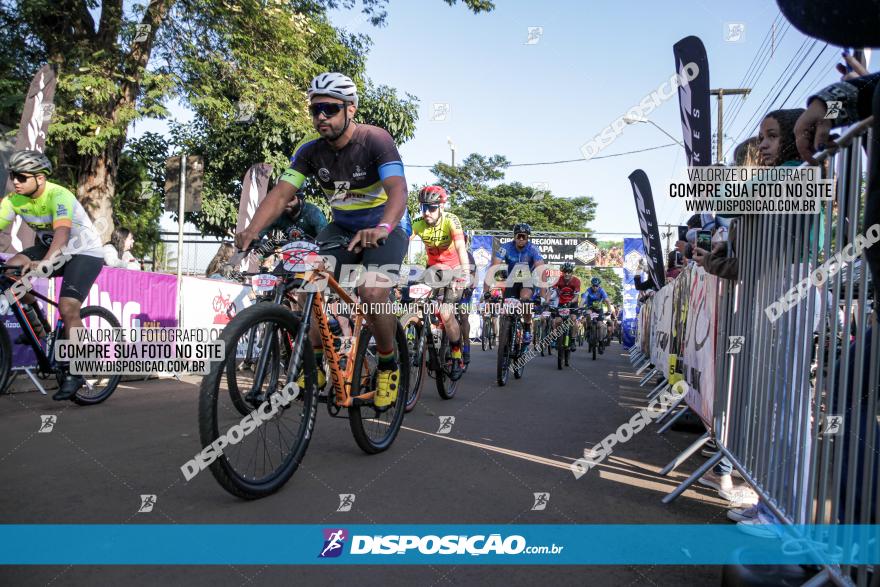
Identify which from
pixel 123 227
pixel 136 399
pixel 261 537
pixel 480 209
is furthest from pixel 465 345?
pixel 480 209

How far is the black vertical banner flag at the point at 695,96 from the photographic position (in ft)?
24.7

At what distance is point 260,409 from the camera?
312 cm

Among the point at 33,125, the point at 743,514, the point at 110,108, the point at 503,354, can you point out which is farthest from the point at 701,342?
the point at 110,108

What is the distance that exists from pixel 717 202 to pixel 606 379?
7.54 m

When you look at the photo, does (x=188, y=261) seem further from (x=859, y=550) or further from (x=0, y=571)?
(x=859, y=550)

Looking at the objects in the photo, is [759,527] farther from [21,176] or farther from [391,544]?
[21,176]

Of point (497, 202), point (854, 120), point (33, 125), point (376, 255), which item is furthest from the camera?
point (497, 202)

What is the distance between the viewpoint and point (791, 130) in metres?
3.31

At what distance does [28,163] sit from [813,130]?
581cm

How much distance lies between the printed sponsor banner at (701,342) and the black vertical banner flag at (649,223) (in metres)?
5.33

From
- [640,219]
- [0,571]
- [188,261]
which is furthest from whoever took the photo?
[188,261]

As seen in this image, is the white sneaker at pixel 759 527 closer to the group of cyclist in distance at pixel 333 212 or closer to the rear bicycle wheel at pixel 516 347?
the group of cyclist in distance at pixel 333 212

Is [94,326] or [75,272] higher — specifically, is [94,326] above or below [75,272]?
below

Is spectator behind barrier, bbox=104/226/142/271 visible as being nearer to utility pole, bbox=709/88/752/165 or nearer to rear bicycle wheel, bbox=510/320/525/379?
rear bicycle wheel, bbox=510/320/525/379
